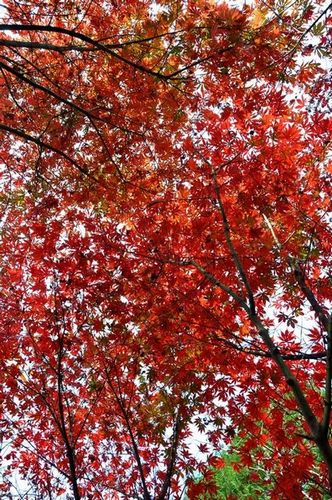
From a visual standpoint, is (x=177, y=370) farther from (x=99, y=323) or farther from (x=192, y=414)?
(x=99, y=323)

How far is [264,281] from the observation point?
484 cm

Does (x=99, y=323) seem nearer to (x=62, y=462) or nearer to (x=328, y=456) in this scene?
(x=62, y=462)

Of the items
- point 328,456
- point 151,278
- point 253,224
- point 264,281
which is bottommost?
point 328,456

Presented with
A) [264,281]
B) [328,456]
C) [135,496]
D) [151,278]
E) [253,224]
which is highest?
[253,224]

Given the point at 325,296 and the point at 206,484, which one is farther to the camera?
the point at 325,296

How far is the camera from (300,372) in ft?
17.2

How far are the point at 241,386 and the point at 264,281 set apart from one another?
53.6 inches

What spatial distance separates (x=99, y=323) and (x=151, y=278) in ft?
3.01

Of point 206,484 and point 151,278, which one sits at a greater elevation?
point 151,278

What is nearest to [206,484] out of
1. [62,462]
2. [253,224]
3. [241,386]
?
[241,386]

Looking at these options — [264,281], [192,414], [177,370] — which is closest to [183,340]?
[177,370]

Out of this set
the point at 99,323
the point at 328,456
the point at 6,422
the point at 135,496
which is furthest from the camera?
the point at 6,422

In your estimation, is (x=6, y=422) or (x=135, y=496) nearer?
(x=135, y=496)

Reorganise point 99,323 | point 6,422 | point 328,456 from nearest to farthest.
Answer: point 328,456
point 99,323
point 6,422
